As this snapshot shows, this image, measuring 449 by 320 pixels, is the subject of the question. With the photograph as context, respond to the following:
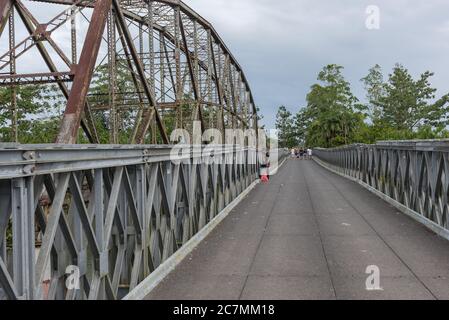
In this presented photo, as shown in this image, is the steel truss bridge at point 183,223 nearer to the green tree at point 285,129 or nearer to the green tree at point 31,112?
the green tree at point 31,112

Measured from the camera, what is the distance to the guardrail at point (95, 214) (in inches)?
159

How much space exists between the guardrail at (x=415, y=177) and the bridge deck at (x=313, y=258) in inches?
15.0

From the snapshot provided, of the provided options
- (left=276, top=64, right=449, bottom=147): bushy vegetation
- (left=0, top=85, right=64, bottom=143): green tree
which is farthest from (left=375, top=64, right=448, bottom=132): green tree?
(left=0, top=85, right=64, bottom=143): green tree

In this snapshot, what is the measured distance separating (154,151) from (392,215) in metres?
8.00

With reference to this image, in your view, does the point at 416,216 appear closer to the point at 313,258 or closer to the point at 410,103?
the point at 313,258

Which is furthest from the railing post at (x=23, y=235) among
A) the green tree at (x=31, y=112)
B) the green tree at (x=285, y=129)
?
the green tree at (x=285, y=129)

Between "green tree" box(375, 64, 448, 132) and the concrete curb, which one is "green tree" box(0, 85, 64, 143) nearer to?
the concrete curb

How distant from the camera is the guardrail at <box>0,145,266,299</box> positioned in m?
4.03

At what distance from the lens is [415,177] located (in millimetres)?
12352

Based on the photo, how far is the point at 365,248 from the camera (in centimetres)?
Result: 930

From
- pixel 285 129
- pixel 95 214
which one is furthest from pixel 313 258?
pixel 285 129

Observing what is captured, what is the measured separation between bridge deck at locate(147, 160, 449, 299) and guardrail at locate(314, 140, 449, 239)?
38 cm

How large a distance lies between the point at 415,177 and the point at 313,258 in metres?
5.07

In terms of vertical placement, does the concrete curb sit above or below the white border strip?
below
